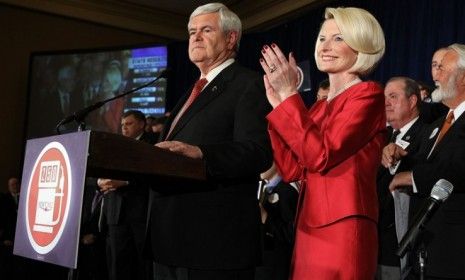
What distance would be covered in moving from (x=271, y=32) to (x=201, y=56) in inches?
255

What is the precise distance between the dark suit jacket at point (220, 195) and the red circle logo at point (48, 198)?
0.36 m

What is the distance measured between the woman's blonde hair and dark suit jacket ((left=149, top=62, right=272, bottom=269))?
0.33 metres

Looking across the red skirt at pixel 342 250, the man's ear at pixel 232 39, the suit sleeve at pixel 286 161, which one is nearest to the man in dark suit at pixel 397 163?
the man's ear at pixel 232 39

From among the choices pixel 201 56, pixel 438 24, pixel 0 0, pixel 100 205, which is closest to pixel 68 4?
pixel 0 0

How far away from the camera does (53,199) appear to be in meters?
1.45

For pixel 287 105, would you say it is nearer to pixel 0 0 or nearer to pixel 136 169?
pixel 136 169

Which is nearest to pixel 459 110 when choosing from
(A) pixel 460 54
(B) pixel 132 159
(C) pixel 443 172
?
(A) pixel 460 54

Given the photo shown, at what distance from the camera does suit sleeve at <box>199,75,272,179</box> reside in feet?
4.99

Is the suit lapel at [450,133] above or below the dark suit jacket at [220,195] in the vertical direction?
above

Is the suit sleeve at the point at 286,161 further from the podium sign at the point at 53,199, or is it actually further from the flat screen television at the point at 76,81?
the flat screen television at the point at 76,81

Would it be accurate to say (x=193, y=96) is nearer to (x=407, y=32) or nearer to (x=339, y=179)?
(x=339, y=179)

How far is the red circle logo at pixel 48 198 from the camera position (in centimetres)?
138

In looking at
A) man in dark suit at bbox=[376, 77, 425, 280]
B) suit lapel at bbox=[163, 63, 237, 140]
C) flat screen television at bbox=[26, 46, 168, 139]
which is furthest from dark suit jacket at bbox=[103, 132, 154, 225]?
flat screen television at bbox=[26, 46, 168, 139]

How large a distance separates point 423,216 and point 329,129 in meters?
0.52
